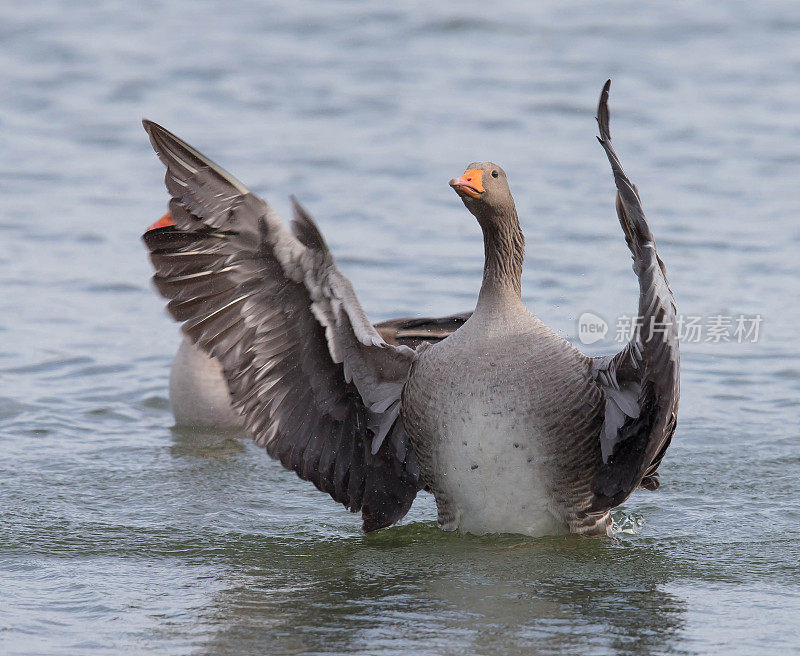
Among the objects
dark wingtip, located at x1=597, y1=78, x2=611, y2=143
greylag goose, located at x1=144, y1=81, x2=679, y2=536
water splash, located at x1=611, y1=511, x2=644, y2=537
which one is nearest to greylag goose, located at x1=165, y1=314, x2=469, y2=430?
greylag goose, located at x1=144, y1=81, x2=679, y2=536

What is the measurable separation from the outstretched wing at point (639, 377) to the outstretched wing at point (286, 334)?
0.99 metres

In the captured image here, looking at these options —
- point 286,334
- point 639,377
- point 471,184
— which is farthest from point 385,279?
point 639,377

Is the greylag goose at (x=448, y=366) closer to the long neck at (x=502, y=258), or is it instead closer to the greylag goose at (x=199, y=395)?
the long neck at (x=502, y=258)

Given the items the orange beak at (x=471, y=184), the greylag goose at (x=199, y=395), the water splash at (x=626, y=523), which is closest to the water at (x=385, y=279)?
the water splash at (x=626, y=523)

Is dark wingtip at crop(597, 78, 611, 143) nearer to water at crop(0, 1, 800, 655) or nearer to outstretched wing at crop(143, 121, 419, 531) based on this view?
outstretched wing at crop(143, 121, 419, 531)

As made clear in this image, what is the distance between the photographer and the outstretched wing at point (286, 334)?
5727mm

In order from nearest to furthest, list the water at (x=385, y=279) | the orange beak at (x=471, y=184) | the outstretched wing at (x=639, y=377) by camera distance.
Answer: the outstretched wing at (x=639, y=377)
the water at (x=385, y=279)
the orange beak at (x=471, y=184)

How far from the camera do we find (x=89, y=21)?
20469 millimetres

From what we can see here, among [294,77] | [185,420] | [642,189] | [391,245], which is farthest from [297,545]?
[294,77]

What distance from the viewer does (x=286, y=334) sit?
6176 millimetres

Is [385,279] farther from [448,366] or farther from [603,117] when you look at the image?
[603,117]

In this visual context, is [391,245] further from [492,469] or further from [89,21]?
[89,21]

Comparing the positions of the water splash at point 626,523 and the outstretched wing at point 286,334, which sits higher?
the outstretched wing at point 286,334

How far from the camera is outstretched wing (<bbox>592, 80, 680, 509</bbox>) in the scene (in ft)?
17.4
